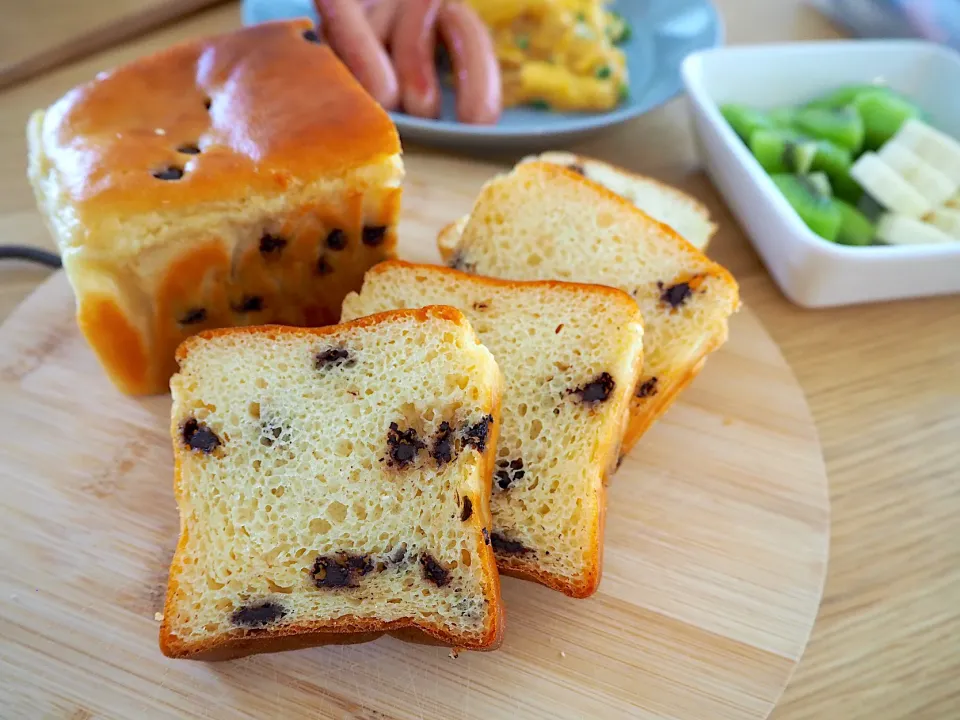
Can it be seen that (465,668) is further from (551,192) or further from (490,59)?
(490,59)

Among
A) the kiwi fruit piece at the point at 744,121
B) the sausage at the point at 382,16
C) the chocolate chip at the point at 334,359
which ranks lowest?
the chocolate chip at the point at 334,359

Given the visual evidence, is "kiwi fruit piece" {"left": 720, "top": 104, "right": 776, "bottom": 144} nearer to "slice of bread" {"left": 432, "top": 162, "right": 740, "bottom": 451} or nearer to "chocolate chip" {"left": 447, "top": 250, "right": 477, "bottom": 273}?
"slice of bread" {"left": 432, "top": 162, "right": 740, "bottom": 451}

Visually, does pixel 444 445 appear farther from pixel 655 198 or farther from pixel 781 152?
pixel 781 152

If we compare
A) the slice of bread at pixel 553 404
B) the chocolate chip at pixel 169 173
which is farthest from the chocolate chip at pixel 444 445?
the chocolate chip at pixel 169 173

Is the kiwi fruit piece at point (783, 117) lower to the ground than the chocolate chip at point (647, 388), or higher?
higher

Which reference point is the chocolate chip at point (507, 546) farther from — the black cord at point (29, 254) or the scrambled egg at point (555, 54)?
the scrambled egg at point (555, 54)

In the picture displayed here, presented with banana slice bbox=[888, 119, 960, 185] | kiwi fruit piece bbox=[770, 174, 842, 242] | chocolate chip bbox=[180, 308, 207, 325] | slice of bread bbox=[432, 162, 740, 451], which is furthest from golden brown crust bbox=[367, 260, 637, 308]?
banana slice bbox=[888, 119, 960, 185]

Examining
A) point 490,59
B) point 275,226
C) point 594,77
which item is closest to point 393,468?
point 275,226
